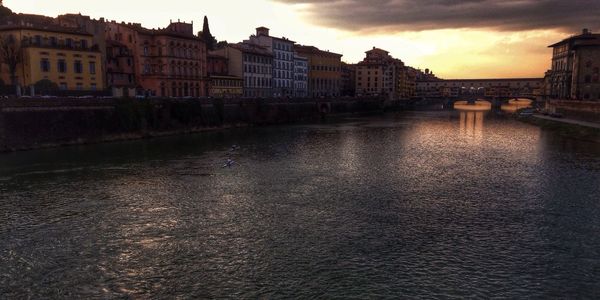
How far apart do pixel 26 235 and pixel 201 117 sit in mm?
56945

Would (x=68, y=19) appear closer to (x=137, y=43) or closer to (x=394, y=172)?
(x=137, y=43)

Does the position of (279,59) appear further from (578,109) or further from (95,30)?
(578,109)

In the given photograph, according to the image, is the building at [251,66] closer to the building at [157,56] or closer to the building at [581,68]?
the building at [157,56]

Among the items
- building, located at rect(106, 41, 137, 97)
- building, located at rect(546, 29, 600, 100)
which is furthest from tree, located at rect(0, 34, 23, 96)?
building, located at rect(546, 29, 600, 100)

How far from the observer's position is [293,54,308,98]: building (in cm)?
14886

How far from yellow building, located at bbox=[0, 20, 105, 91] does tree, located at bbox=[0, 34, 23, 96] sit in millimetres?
163

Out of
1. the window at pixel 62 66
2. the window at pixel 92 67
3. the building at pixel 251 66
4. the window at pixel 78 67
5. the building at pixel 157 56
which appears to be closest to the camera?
the window at pixel 62 66

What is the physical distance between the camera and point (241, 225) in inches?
1051

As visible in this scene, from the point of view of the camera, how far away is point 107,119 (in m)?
64.7

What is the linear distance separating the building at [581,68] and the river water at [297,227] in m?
76.8

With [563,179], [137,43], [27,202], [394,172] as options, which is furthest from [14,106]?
[563,179]

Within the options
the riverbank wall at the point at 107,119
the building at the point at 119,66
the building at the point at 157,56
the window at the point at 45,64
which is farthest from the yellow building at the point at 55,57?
the riverbank wall at the point at 107,119

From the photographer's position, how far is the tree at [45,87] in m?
66.3

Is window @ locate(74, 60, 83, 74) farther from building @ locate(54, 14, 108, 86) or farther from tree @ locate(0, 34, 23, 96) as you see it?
tree @ locate(0, 34, 23, 96)
